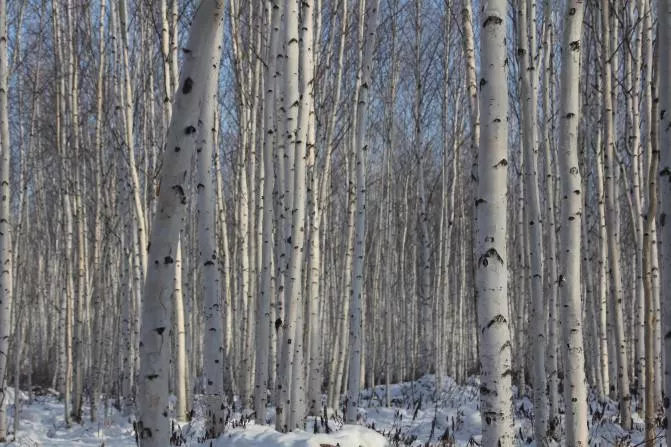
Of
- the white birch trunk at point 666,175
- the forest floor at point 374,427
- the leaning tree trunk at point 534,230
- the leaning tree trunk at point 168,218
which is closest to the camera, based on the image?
the leaning tree trunk at point 168,218

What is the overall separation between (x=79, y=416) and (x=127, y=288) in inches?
87.7

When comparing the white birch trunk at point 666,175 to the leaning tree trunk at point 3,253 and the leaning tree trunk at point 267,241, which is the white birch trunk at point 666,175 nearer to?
the leaning tree trunk at point 267,241

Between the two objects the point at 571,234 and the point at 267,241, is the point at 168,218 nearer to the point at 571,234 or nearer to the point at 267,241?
the point at 571,234

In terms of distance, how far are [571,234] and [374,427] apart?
12.0 feet

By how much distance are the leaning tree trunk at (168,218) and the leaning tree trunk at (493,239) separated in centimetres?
140

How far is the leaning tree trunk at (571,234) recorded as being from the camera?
13.9 ft

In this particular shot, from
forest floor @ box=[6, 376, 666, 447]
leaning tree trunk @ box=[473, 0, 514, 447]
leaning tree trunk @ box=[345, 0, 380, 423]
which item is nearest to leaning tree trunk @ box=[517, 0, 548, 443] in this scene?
forest floor @ box=[6, 376, 666, 447]

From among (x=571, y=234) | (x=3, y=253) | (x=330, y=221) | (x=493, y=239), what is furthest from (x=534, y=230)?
(x=330, y=221)

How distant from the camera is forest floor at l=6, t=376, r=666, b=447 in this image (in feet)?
16.9

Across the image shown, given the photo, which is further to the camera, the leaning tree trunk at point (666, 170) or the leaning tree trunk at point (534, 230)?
the leaning tree trunk at point (534, 230)

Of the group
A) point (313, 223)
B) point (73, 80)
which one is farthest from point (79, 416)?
point (313, 223)

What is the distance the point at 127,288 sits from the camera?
8.81 meters

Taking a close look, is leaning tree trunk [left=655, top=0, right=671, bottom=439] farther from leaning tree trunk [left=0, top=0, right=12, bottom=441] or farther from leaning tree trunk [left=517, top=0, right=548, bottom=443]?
leaning tree trunk [left=0, top=0, right=12, bottom=441]

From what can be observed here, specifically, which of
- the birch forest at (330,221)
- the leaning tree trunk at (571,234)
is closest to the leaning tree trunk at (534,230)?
the birch forest at (330,221)
